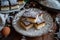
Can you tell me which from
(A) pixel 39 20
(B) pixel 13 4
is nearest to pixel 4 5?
(B) pixel 13 4

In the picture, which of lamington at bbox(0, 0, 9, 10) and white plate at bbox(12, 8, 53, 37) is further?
lamington at bbox(0, 0, 9, 10)

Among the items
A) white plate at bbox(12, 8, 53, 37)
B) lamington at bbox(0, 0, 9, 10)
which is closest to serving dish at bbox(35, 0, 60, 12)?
white plate at bbox(12, 8, 53, 37)

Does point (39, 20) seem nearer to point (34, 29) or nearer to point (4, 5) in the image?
point (34, 29)

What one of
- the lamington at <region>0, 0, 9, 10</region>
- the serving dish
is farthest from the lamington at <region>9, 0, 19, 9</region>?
the serving dish

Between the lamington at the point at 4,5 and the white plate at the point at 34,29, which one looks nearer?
the white plate at the point at 34,29

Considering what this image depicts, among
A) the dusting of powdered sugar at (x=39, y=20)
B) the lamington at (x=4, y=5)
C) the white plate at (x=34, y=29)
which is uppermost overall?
the lamington at (x=4, y=5)

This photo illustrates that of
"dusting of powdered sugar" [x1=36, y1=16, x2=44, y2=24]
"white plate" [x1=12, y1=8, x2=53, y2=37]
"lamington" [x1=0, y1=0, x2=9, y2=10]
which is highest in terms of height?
"lamington" [x1=0, y1=0, x2=9, y2=10]

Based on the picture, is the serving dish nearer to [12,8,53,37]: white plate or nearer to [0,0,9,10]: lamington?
[12,8,53,37]: white plate

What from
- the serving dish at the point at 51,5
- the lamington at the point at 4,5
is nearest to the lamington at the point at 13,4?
the lamington at the point at 4,5

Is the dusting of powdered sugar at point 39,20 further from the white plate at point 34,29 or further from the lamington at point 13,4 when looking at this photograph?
the lamington at point 13,4

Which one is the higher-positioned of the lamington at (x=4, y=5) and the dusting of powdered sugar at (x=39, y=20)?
the lamington at (x=4, y=5)

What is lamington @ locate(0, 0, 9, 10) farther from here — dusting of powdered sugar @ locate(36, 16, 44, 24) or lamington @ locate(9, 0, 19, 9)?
dusting of powdered sugar @ locate(36, 16, 44, 24)

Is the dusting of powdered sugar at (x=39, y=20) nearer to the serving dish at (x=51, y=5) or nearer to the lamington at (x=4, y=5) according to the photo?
the serving dish at (x=51, y=5)

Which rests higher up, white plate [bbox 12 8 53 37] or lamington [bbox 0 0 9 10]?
lamington [bbox 0 0 9 10]
